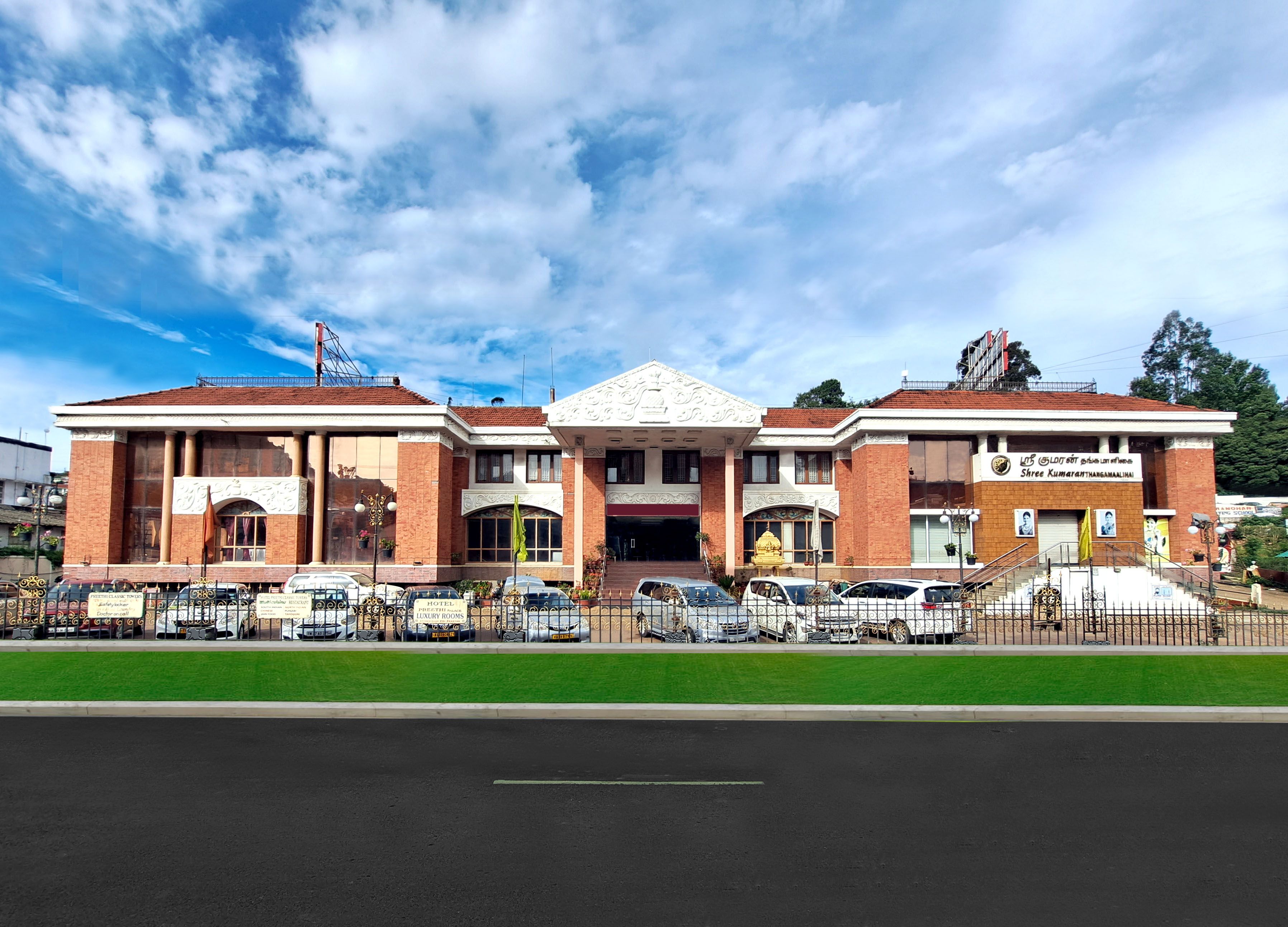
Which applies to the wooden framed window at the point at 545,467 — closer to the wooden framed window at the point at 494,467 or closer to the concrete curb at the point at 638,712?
the wooden framed window at the point at 494,467

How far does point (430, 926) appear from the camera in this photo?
4.86m

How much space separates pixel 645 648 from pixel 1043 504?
23.9 metres

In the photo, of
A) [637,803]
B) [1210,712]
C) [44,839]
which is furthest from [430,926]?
Result: [1210,712]

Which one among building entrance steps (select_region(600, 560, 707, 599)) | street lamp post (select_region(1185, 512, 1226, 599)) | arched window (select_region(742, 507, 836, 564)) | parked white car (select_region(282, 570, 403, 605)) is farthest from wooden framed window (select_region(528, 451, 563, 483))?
street lamp post (select_region(1185, 512, 1226, 599))

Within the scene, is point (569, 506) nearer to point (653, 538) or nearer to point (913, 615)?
point (653, 538)

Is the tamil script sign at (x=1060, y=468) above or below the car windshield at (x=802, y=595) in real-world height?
above

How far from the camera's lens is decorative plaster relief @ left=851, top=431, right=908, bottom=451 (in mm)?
32344

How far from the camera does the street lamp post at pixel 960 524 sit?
70.4ft

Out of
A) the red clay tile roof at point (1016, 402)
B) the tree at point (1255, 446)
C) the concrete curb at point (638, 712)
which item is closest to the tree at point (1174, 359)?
the tree at point (1255, 446)

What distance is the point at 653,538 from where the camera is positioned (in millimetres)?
38156

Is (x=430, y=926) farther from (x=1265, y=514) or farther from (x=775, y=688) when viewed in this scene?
(x=1265, y=514)

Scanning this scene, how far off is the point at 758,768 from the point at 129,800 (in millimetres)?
6580

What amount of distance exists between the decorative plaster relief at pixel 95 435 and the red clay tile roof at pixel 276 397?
1.14m

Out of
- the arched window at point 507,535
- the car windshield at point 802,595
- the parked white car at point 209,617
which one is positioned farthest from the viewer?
the arched window at point 507,535
